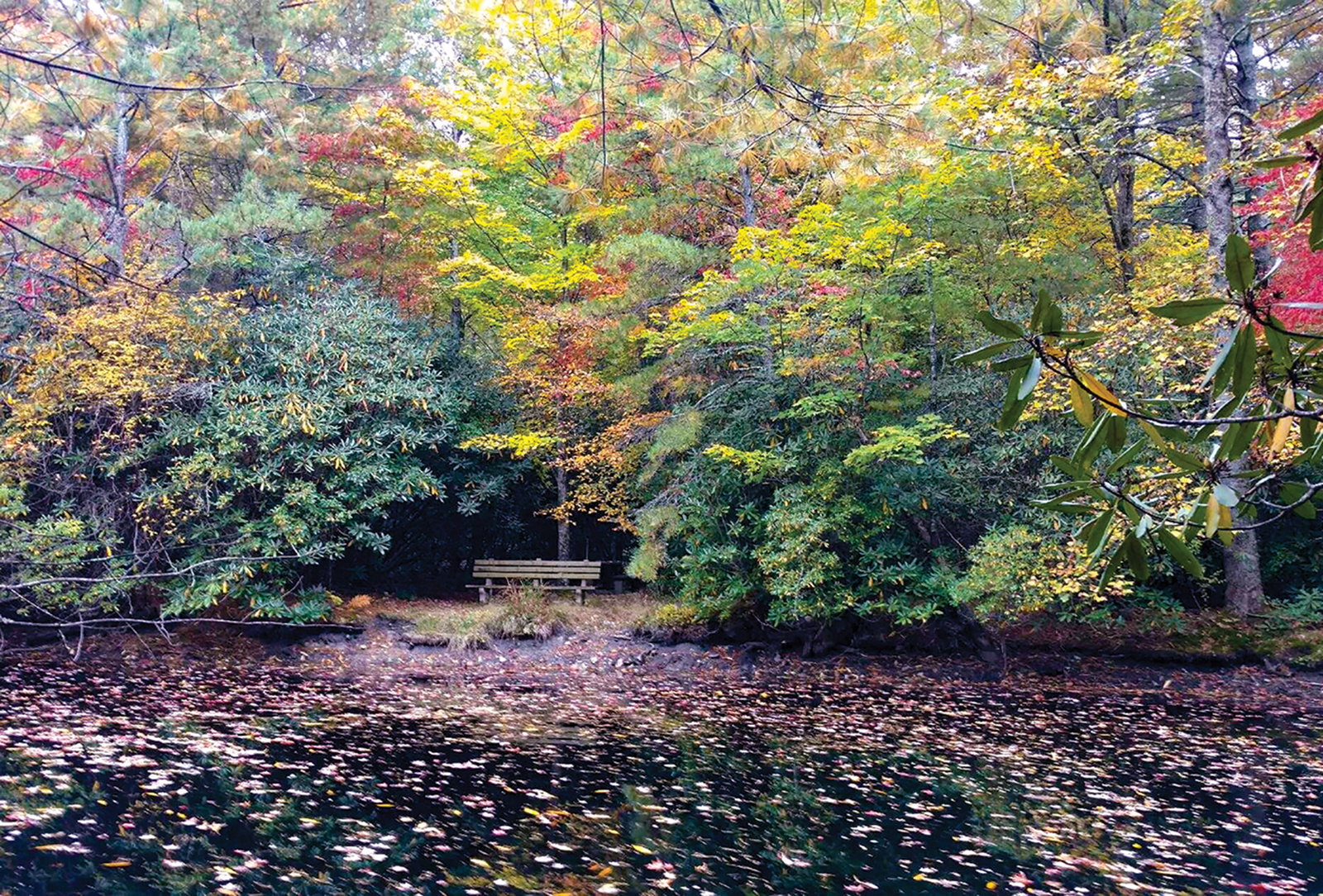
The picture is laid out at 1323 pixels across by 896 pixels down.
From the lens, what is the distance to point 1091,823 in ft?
17.2

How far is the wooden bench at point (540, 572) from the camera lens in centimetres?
1395

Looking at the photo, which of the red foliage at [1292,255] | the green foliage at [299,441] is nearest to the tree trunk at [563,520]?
the green foliage at [299,441]

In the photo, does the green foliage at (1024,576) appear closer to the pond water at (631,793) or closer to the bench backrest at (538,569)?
the pond water at (631,793)

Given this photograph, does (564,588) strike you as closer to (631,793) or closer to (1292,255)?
(631,793)

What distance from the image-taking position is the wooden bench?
45.8 ft

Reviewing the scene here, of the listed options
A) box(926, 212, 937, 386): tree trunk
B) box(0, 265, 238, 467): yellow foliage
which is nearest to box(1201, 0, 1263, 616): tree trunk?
box(926, 212, 937, 386): tree trunk

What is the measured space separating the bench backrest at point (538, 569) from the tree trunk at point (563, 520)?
0.48m

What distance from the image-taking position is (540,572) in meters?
14.1

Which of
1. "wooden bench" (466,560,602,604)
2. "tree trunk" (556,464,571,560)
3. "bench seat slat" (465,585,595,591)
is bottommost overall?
"bench seat slat" (465,585,595,591)

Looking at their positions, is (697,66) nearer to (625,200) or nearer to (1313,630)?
(625,200)

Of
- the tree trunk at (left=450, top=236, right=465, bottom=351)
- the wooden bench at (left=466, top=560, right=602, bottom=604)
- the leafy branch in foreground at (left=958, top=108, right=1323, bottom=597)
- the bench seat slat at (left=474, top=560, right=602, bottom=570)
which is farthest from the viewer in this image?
the tree trunk at (left=450, top=236, right=465, bottom=351)

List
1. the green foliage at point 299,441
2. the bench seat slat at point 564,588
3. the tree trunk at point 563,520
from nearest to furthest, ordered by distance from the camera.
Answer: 1. the green foliage at point 299,441
2. the bench seat slat at point 564,588
3. the tree trunk at point 563,520

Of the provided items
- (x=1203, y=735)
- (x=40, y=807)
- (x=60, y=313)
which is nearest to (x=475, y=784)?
(x=40, y=807)

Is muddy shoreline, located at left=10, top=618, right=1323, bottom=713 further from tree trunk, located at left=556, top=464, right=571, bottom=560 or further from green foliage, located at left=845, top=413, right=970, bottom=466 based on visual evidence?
tree trunk, located at left=556, top=464, right=571, bottom=560
